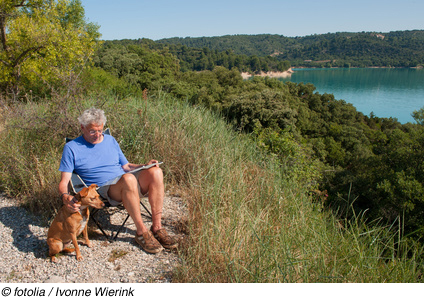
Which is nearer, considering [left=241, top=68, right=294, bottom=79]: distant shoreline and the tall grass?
the tall grass

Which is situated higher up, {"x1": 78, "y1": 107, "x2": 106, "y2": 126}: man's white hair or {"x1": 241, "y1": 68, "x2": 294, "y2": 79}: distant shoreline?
{"x1": 241, "y1": 68, "x2": 294, "y2": 79}: distant shoreline

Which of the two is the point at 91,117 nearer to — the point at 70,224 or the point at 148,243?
the point at 70,224

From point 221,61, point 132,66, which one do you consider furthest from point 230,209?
point 221,61

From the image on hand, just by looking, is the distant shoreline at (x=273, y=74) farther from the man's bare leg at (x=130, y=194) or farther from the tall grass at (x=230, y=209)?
the man's bare leg at (x=130, y=194)

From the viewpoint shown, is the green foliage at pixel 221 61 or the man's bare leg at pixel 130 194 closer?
the man's bare leg at pixel 130 194

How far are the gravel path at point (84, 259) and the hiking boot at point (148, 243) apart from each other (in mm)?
40

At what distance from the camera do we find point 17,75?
973 centimetres

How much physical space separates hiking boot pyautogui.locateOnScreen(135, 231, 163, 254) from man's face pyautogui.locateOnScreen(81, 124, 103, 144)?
3.02 feet

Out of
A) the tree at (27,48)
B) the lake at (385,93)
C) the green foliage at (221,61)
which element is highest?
the green foliage at (221,61)

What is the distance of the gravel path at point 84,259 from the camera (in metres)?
2.19

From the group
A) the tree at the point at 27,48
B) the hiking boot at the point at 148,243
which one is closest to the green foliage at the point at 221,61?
the tree at the point at 27,48

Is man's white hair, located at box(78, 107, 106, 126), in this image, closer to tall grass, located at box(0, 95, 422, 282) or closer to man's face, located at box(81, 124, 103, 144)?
man's face, located at box(81, 124, 103, 144)

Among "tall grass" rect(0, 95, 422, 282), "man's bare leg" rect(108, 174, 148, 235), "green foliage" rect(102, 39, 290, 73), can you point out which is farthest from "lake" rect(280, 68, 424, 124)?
"man's bare leg" rect(108, 174, 148, 235)

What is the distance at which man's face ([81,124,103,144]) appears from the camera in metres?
2.55
